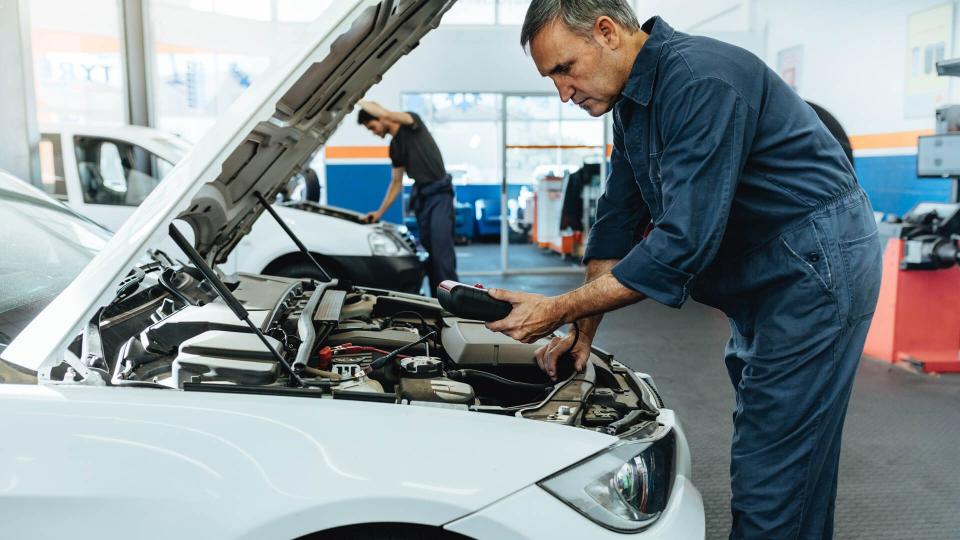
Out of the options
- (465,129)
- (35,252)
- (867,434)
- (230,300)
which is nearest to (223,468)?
(230,300)

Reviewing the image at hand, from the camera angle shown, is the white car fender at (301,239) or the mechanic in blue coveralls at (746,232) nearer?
the mechanic in blue coveralls at (746,232)

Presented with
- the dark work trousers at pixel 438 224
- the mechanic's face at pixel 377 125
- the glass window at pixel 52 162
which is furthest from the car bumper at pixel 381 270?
the glass window at pixel 52 162

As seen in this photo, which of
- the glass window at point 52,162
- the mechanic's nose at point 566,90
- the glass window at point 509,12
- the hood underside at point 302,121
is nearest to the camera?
the mechanic's nose at point 566,90

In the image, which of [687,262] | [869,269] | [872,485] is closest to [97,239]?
[687,262]

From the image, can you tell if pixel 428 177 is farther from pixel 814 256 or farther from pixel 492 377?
pixel 814 256

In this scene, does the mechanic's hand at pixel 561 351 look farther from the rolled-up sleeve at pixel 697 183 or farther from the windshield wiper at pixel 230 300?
the windshield wiper at pixel 230 300

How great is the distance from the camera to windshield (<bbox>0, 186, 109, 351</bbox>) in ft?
6.15

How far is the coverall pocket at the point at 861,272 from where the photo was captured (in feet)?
5.20

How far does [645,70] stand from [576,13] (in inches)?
7.4

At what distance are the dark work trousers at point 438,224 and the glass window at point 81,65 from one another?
3233 mm

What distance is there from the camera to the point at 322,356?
6.26 feet

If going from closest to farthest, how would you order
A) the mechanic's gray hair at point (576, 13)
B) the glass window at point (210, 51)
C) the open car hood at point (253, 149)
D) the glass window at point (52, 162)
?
1. the open car hood at point (253, 149)
2. the mechanic's gray hair at point (576, 13)
3. the glass window at point (52, 162)
4. the glass window at point (210, 51)

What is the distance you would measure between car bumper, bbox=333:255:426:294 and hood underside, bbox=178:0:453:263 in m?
2.69

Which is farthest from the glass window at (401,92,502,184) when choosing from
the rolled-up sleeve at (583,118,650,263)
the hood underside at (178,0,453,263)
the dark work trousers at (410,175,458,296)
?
the rolled-up sleeve at (583,118,650,263)
